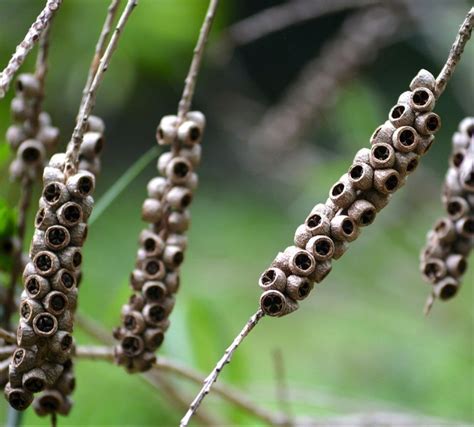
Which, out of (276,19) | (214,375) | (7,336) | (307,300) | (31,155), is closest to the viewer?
(214,375)

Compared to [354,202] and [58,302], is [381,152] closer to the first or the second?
[354,202]

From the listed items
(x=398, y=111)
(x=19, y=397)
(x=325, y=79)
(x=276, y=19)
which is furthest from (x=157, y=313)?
(x=325, y=79)

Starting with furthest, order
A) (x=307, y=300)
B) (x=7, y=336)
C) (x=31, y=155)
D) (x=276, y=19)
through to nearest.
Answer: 1. (x=307, y=300)
2. (x=276, y=19)
3. (x=31, y=155)
4. (x=7, y=336)

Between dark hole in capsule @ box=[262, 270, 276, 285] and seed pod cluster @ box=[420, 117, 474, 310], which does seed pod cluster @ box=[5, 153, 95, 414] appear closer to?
dark hole in capsule @ box=[262, 270, 276, 285]

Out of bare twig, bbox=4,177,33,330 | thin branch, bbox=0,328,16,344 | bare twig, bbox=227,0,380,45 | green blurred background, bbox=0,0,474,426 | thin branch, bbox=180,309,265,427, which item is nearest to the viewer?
thin branch, bbox=180,309,265,427

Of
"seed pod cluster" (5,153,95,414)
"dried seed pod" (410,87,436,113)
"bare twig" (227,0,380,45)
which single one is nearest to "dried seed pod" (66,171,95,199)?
"seed pod cluster" (5,153,95,414)

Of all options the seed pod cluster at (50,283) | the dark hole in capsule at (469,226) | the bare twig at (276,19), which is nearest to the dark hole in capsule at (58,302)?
the seed pod cluster at (50,283)
